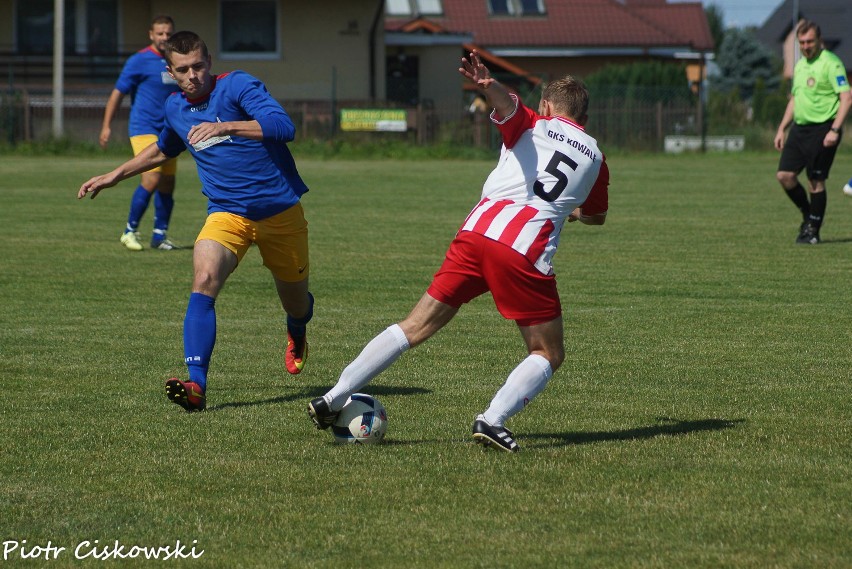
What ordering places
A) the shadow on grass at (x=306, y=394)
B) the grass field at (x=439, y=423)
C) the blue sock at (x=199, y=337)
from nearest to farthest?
1. the grass field at (x=439, y=423)
2. the blue sock at (x=199, y=337)
3. the shadow on grass at (x=306, y=394)

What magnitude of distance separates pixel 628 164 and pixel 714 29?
85377 millimetres

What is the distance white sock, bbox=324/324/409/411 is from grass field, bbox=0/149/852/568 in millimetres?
263

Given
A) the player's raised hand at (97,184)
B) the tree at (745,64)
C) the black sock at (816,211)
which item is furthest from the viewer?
the tree at (745,64)

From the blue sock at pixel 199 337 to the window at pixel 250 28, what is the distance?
31.0 metres

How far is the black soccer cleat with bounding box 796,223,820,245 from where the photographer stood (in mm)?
14156

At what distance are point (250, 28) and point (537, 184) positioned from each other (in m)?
32.4

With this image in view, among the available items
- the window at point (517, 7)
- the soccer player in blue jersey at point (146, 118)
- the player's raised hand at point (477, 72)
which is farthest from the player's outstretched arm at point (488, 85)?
the window at point (517, 7)

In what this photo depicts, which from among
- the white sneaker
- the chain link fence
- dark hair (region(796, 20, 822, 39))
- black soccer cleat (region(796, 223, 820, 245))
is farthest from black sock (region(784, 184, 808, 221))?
the chain link fence

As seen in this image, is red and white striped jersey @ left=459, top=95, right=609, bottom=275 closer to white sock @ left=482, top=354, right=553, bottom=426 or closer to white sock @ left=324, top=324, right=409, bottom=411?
white sock @ left=482, top=354, right=553, bottom=426

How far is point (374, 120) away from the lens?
33625 millimetres

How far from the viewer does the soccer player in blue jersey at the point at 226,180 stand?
6484mm

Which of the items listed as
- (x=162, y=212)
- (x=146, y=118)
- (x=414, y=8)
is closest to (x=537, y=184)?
(x=146, y=118)

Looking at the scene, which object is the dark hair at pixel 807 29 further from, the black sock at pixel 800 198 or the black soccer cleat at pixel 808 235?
the black soccer cleat at pixel 808 235

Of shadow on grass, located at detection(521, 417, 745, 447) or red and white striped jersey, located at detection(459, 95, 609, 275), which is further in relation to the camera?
shadow on grass, located at detection(521, 417, 745, 447)
